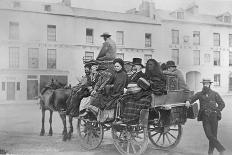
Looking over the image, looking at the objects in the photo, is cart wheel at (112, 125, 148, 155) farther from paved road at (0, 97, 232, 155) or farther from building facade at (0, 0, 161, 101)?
building facade at (0, 0, 161, 101)

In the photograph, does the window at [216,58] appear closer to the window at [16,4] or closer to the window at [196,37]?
the window at [196,37]

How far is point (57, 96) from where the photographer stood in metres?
5.83

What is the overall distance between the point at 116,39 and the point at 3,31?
2.40 meters

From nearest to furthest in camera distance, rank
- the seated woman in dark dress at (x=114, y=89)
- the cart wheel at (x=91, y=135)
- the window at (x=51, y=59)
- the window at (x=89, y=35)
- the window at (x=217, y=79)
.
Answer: the seated woman in dark dress at (x=114, y=89) < the cart wheel at (x=91, y=135) < the window at (x=217, y=79) < the window at (x=51, y=59) < the window at (x=89, y=35)

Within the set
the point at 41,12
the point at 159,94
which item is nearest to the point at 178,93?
the point at 159,94

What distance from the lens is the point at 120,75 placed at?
14.1ft

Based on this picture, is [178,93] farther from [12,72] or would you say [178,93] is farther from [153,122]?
[12,72]

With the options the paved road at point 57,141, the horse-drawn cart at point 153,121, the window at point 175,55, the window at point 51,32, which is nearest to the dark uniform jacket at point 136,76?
the horse-drawn cart at point 153,121

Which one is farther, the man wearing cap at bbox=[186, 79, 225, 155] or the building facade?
the building facade

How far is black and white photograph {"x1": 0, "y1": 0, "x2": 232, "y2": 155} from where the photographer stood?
4.05m

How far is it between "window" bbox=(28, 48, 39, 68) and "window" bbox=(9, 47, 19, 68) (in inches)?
9.9

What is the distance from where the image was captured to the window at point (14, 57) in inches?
232

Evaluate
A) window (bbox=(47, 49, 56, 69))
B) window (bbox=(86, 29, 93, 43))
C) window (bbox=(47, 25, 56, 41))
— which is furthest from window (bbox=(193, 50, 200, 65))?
window (bbox=(47, 25, 56, 41))

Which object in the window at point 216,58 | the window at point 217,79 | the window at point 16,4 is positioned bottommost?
the window at point 217,79
